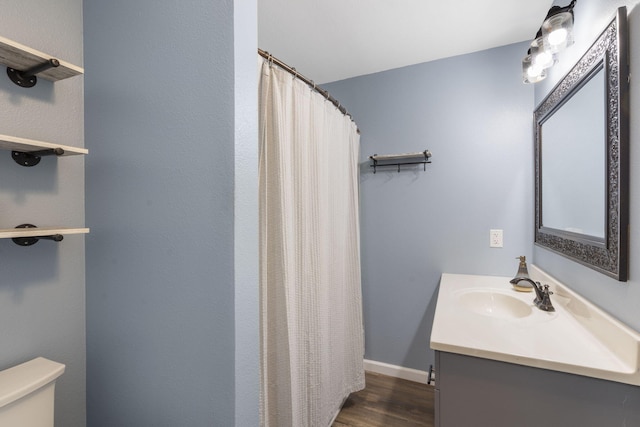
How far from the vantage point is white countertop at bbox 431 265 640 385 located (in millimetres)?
878

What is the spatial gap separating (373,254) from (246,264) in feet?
5.69

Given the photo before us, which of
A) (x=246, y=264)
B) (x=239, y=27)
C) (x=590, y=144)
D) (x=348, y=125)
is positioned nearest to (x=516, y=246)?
(x=590, y=144)

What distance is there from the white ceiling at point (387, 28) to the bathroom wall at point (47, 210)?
1.04 m

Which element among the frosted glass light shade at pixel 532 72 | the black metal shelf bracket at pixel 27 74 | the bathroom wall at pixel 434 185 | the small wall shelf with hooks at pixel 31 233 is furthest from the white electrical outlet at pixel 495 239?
the black metal shelf bracket at pixel 27 74

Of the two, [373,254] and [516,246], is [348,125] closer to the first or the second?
[373,254]

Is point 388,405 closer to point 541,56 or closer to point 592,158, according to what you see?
point 592,158

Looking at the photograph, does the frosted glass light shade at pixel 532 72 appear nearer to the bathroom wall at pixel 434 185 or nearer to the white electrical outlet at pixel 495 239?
the bathroom wall at pixel 434 185

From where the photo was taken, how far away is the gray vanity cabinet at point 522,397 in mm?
860

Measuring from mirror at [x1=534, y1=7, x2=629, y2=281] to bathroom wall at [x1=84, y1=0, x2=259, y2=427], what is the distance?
1.22 m

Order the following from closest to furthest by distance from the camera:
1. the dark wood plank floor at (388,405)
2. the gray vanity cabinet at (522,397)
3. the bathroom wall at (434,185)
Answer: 1. the gray vanity cabinet at (522,397)
2. the dark wood plank floor at (388,405)
3. the bathroom wall at (434,185)

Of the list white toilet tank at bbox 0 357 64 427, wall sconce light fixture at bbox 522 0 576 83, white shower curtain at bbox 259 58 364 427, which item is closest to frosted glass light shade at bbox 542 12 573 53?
wall sconce light fixture at bbox 522 0 576 83

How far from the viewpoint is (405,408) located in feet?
6.40

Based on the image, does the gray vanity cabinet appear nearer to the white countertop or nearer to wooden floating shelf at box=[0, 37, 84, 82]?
the white countertop

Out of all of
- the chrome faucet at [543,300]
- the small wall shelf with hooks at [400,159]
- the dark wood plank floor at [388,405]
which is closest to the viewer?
the chrome faucet at [543,300]
